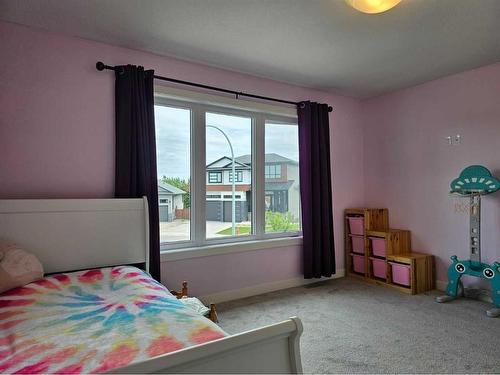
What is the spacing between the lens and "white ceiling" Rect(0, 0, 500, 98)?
2137 millimetres

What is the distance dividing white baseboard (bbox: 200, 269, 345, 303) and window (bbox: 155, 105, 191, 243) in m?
0.63

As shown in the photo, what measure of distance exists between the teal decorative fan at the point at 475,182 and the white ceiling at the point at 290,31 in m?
1.04

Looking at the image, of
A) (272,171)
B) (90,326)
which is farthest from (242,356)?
(272,171)

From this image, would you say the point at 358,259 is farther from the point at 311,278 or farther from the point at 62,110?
the point at 62,110

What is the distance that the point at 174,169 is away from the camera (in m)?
3.11

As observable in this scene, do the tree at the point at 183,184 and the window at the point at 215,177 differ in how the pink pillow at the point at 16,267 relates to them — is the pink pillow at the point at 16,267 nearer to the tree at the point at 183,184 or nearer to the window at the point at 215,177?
the tree at the point at 183,184

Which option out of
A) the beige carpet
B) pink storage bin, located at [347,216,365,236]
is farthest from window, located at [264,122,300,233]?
the beige carpet

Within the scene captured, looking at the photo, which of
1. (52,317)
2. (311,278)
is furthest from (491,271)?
(52,317)

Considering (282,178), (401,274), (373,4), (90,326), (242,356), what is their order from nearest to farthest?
(242,356), (90,326), (373,4), (401,274), (282,178)

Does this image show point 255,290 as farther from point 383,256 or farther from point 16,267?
point 16,267

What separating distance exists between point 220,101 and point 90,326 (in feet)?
7.86

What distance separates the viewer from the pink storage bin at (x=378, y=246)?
371 cm

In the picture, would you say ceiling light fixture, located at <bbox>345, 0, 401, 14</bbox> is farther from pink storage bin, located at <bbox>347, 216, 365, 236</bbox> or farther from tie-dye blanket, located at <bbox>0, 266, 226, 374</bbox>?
pink storage bin, located at <bbox>347, 216, 365, 236</bbox>

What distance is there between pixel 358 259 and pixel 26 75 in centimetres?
383
